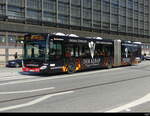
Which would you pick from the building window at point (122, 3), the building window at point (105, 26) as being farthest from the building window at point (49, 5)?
the building window at point (122, 3)

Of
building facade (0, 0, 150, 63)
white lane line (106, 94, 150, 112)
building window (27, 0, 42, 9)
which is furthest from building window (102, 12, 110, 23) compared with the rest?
white lane line (106, 94, 150, 112)

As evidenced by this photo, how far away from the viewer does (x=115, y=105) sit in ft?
22.9

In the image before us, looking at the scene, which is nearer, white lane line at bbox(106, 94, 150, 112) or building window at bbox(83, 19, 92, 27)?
white lane line at bbox(106, 94, 150, 112)

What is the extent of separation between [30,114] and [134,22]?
220ft

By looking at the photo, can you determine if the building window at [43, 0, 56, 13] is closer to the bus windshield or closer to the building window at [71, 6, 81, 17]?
the building window at [71, 6, 81, 17]

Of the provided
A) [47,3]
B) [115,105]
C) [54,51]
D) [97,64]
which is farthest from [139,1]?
[115,105]

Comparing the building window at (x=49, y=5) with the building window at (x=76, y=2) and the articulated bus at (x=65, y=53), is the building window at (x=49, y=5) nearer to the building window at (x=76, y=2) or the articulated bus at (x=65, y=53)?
the building window at (x=76, y=2)

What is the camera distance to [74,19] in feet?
168

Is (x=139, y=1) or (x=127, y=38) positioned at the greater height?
(x=139, y=1)

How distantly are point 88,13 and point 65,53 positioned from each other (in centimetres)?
3962

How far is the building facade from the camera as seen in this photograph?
36.1 m

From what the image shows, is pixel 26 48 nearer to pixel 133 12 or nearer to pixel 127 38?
pixel 127 38

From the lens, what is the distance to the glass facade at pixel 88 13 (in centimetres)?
4141

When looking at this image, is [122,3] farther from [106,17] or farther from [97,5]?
[97,5]
